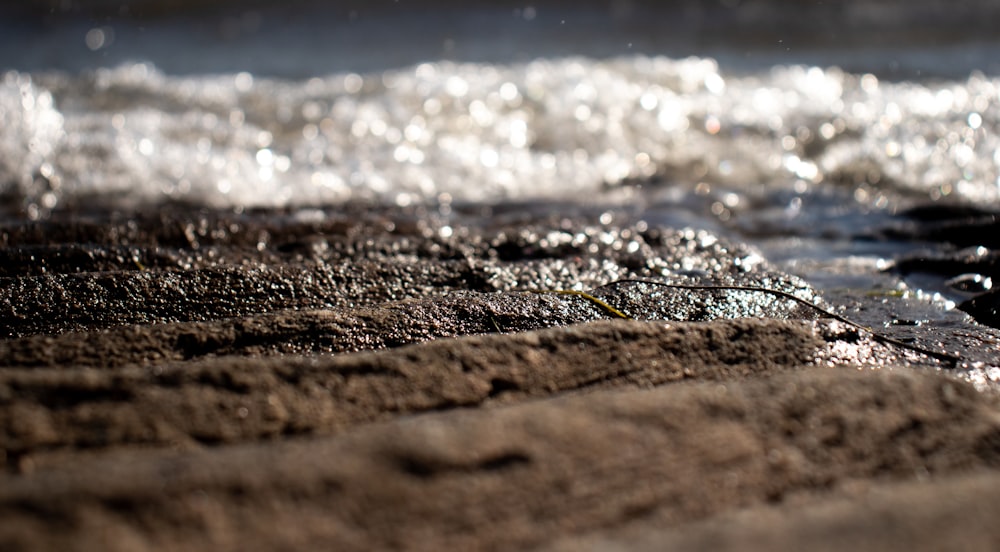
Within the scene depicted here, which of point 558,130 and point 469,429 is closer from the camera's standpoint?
point 469,429

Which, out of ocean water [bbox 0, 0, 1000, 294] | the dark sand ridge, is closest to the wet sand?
the dark sand ridge

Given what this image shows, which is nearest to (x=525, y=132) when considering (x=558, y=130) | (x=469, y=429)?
(x=558, y=130)

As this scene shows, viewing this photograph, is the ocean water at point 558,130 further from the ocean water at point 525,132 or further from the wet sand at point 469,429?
the wet sand at point 469,429

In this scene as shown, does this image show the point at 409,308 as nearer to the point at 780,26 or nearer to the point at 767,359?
the point at 767,359

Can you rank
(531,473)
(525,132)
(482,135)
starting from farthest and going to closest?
(525,132) < (482,135) < (531,473)

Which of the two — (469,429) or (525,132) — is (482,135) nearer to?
(525,132)

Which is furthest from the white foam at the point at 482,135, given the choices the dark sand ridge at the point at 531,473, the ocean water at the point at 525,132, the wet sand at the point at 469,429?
the dark sand ridge at the point at 531,473

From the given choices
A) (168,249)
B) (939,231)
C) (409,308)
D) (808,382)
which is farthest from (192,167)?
(808,382)

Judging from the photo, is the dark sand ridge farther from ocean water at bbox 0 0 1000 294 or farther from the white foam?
the white foam
